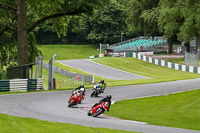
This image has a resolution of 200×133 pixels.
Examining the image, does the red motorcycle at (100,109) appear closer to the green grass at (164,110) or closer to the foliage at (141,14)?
the green grass at (164,110)

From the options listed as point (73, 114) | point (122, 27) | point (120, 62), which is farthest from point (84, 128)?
point (122, 27)

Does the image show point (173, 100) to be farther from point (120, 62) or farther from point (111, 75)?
point (120, 62)

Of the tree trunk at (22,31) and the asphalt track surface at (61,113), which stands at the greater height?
the tree trunk at (22,31)

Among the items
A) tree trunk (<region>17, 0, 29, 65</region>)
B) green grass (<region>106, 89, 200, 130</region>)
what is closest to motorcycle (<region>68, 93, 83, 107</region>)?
green grass (<region>106, 89, 200, 130</region>)

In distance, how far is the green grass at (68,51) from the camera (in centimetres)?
9681

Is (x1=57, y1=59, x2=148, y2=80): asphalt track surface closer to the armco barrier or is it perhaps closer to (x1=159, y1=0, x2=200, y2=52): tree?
(x1=159, y1=0, x2=200, y2=52): tree

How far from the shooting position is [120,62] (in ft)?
207

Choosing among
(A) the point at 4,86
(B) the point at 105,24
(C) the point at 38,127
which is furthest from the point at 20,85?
(B) the point at 105,24

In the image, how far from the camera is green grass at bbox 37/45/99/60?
96.8 metres

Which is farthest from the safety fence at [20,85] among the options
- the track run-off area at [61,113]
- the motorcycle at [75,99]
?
the motorcycle at [75,99]

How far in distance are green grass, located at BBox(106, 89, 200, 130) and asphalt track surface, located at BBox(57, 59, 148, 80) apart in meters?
25.0

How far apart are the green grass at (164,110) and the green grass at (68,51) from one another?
243 ft

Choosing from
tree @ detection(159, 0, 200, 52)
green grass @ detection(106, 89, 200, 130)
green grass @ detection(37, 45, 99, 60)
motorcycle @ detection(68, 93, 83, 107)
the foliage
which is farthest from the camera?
green grass @ detection(37, 45, 99, 60)

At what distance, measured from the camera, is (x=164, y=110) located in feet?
61.0
